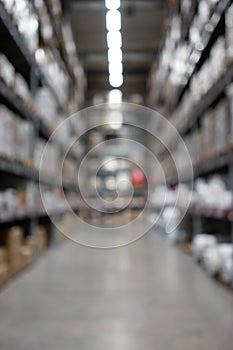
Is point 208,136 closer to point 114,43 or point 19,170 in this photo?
point 19,170

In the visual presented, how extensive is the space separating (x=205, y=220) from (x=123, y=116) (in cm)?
881

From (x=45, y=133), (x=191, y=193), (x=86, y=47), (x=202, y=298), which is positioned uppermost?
(x=86, y=47)

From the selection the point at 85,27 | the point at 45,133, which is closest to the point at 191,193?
the point at 45,133

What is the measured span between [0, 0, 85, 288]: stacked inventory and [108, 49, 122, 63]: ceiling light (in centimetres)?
472

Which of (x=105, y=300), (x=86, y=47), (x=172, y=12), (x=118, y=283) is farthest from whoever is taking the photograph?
(x=86, y=47)

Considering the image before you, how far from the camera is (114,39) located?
10.7 m

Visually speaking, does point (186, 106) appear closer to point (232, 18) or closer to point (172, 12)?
point (172, 12)

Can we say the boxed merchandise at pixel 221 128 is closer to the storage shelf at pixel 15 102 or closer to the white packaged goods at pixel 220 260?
the white packaged goods at pixel 220 260

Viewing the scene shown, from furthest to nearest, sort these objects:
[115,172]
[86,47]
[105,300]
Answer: [115,172]
[86,47]
[105,300]

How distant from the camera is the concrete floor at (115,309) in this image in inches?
79.8

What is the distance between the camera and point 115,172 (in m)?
13.9

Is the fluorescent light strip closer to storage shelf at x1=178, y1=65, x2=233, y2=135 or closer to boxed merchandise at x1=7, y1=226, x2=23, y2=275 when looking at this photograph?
storage shelf at x1=178, y1=65, x2=233, y2=135

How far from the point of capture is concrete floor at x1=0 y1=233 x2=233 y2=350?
6.65 ft

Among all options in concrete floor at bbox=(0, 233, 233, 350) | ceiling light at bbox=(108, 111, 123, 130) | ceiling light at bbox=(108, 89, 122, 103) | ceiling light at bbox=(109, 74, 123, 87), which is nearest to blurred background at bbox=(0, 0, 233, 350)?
concrete floor at bbox=(0, 233, 233, 350)
